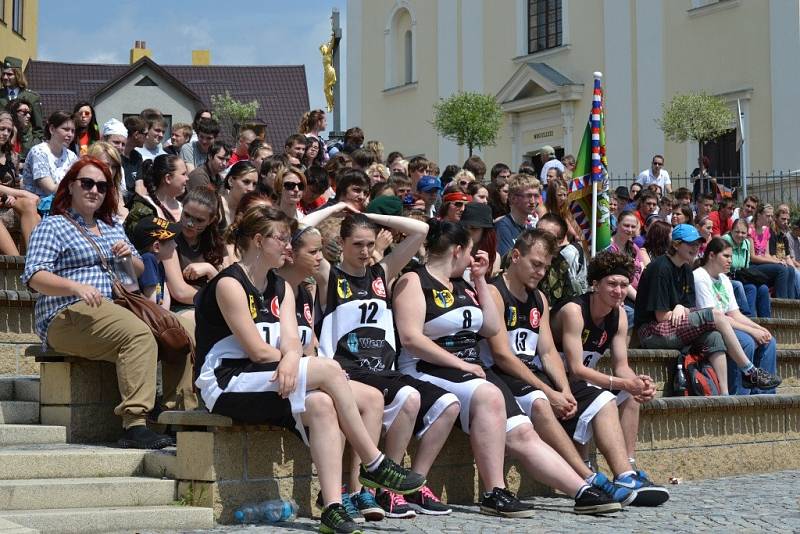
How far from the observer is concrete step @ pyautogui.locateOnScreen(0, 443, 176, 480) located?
6.97 m

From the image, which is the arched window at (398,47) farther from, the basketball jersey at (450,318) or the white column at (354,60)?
the basketball jersey at (450,318)

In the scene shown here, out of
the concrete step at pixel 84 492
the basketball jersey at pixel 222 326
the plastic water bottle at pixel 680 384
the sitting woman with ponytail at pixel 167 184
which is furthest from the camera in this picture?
the plastic water bottle at pixel 680 384

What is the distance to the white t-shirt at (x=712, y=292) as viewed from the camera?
11711mm

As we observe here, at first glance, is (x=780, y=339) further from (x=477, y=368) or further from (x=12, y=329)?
(x=12, y=329)

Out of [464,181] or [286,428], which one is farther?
[464,181]

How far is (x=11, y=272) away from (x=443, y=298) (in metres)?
3.94

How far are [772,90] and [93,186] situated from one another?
25.9 metres

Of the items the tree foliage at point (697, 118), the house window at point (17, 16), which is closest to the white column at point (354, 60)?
the house window at point (17, 16)

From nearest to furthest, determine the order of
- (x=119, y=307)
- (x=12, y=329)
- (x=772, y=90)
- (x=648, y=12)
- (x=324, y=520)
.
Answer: (x=324, y=520)
(x=119, y=307)
(x=12, y=329)
(x=772, y=90)
(x=648, y=12)

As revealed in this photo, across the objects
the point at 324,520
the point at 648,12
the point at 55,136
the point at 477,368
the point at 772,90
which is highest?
the point at 648,12

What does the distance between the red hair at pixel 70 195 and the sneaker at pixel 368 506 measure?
8.18 ft

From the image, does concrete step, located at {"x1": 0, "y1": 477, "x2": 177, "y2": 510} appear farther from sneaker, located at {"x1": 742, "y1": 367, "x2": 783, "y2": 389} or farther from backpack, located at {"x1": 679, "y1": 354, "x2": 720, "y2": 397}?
sneaker, located at {"x1": 742, "y1": 367, "x2": 783, "y2": 389}

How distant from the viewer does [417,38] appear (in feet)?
140

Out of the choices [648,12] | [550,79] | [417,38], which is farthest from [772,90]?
[417,38]
